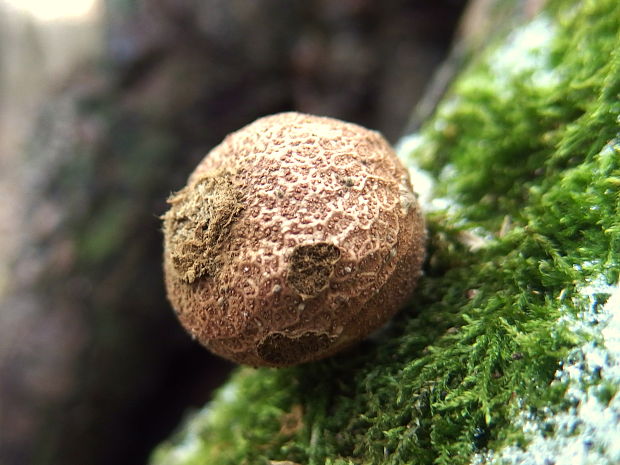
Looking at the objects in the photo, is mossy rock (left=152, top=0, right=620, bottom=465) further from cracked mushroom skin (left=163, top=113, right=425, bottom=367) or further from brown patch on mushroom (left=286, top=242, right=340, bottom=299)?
brown patch on mushroom (left=286, top=242, right=340, bottom=299)

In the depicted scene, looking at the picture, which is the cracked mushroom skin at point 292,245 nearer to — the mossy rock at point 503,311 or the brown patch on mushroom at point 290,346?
the brown patch on mushroom at point 290,346

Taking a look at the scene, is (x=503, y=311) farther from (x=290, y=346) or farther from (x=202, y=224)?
(x=202, y=224)

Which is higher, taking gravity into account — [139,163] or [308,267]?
[139,163]

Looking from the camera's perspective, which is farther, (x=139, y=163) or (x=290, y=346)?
(x=139, y=163)

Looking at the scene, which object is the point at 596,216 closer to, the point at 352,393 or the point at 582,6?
the point at 352,393

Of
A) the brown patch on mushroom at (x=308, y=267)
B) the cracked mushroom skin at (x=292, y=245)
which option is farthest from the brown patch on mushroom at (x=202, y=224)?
the brown patch on mushroom at (x=308, y=267)

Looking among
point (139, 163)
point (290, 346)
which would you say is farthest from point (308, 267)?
point (139, 163)

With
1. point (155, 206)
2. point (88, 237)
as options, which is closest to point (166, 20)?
point (155, 206)

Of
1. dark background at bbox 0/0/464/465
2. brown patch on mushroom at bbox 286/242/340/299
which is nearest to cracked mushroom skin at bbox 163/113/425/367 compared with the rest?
brown patch on mushroom at bbox 286/242/340/299
